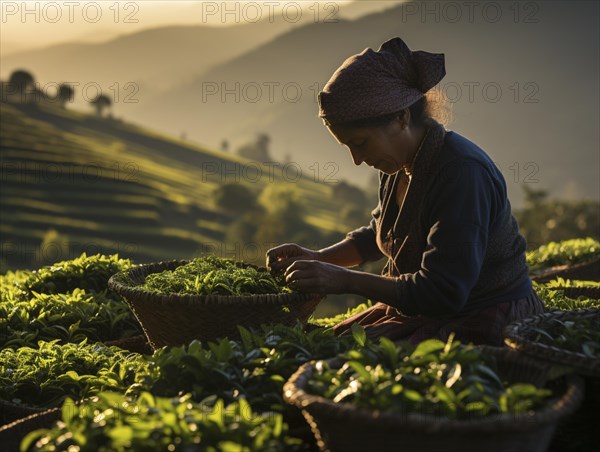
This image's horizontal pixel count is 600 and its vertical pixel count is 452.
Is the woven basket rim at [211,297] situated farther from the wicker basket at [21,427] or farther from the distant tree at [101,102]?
the distant tree at [101,102]

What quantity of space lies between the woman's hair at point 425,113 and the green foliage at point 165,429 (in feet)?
4.90

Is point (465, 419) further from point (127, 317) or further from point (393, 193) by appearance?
point (127, 317)

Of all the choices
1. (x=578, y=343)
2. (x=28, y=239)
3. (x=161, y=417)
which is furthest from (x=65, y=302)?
(x=28, y=239)

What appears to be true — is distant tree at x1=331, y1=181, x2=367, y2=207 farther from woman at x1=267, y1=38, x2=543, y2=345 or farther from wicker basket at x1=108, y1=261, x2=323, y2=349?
woman at x1=267, y1=38, x2=543, y2=345

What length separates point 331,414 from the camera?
223 centimetres

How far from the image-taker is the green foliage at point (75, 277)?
5980mm

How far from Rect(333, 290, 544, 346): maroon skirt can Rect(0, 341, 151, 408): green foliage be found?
1.19 metres

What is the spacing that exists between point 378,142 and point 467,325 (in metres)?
0.93

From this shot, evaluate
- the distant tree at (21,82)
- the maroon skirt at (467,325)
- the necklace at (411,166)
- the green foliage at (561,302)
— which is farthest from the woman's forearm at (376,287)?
the distant tree at (21,82)

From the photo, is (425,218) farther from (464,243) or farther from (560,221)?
(560,221)

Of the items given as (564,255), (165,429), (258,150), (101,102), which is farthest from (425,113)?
(258,150)

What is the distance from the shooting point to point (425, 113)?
358 cm

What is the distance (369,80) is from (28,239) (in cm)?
5992

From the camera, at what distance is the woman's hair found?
341 cm
